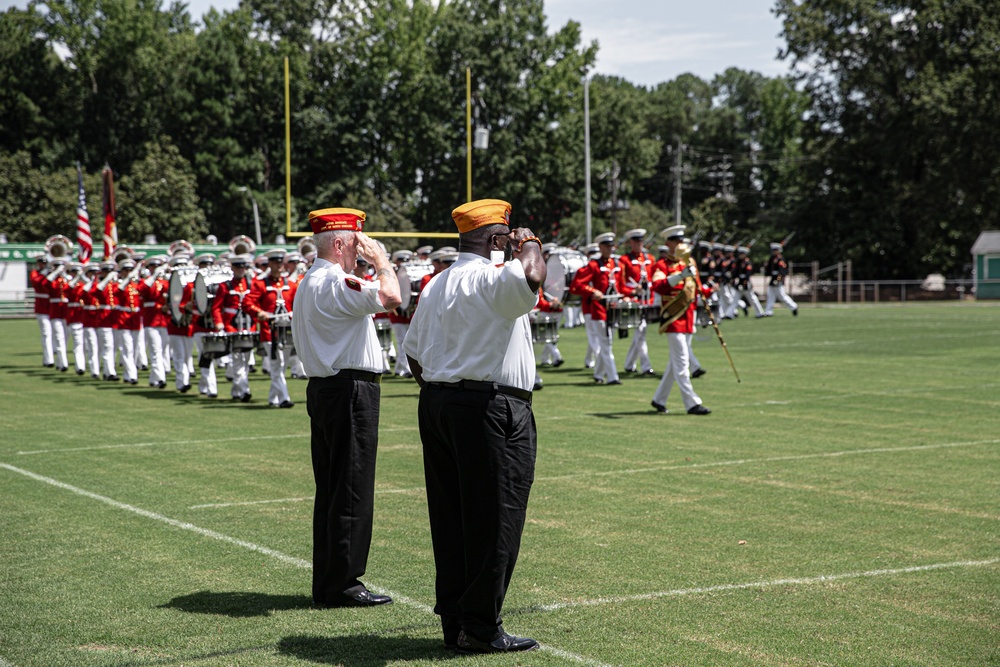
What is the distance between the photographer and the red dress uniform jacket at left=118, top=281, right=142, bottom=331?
2244 cm

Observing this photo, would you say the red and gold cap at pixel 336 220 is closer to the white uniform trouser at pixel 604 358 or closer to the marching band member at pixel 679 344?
the marching band member at pixel 679 344

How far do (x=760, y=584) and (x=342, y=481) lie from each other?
238cm

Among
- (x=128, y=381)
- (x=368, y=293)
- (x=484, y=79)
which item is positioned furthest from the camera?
(x=484, y=79)

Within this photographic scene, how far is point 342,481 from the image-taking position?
671 cm

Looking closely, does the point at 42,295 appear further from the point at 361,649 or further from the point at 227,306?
the point at 361,649

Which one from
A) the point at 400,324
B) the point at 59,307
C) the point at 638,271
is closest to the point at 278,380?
the point at 638,271

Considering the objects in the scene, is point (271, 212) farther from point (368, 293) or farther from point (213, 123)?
point (368, 293)

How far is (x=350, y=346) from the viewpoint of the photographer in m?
6.86

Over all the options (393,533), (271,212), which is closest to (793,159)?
(271,212)

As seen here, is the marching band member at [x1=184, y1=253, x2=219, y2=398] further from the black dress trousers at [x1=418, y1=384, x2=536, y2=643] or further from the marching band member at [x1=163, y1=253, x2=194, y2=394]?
the black dress trousers at [x1=418, y1=384, x2=536, y2=643]

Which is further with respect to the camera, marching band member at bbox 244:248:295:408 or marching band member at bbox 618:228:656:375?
marching band member at bbox 618:228:656:375

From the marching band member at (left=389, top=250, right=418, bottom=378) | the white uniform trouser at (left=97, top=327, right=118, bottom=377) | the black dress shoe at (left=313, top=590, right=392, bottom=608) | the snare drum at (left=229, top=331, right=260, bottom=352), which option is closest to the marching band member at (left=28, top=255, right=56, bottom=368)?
the white uniform trouser at (left=97, top=327, right=118, bottom=377)

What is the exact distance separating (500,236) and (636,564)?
2.53 metres

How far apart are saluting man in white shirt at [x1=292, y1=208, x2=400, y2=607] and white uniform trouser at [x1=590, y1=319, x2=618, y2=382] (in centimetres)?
1321
